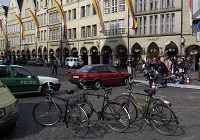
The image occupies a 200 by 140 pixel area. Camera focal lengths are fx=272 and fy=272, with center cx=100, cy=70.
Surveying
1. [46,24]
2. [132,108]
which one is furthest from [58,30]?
[132,108]

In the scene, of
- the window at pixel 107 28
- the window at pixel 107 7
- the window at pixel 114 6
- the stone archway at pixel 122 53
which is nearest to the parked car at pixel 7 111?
the stone archway at pixel 122 53

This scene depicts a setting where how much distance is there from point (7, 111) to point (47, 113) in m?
1.43

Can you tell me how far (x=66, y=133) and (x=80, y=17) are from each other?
4339cm

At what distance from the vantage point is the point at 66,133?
21.3ft

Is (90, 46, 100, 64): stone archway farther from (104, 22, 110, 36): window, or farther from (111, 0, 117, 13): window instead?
(111, 0, 117, 13): window

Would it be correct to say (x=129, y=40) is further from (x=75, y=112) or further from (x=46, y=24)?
(x=75, y=112)

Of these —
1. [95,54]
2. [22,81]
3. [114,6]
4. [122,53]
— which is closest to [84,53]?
[95,54]

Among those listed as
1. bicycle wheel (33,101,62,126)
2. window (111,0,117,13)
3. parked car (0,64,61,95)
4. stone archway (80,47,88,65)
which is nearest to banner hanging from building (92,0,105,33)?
window (111,0,117,13)

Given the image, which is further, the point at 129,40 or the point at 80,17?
the point at 80,17

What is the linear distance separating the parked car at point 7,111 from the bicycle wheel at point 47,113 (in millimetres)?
846

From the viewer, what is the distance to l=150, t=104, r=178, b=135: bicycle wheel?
20.5 ft

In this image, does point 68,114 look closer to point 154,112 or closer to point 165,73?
point 154,112

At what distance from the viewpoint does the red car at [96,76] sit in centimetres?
1538

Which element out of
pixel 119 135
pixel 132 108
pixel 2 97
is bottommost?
pixel 119 135
